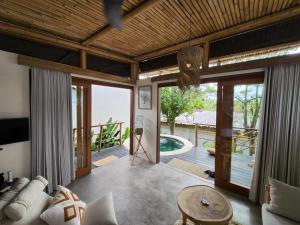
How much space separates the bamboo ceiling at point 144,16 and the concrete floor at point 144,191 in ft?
10.1

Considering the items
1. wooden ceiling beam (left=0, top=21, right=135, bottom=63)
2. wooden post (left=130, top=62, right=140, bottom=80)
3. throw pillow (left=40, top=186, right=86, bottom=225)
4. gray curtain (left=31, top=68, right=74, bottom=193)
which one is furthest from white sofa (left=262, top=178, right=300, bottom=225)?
wooden ceiling beam (left=0, top=21, right=135, bottom=63)

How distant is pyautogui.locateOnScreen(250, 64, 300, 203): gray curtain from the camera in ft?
7.57

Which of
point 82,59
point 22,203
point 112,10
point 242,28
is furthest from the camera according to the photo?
point 82,59

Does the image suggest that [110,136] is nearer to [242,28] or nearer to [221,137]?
[221,137]

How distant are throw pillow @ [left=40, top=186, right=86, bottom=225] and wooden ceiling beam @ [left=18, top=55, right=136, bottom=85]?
2.28m

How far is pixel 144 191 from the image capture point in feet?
10.2

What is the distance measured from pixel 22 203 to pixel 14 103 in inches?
71.2

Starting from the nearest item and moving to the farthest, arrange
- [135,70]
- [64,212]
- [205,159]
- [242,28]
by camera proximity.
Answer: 1. [64,212]
2. [242,28]
3. [135,70]
4. [205,159]

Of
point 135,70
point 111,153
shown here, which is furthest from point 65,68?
A: point 111,153

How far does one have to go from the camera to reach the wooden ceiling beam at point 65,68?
2.65 meters

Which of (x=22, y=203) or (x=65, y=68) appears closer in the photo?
(x=22, y=203)

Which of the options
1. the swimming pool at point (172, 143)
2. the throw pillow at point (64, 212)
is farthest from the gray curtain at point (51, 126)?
the swimming pool at point (172, 143)

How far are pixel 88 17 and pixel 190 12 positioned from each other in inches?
61.7

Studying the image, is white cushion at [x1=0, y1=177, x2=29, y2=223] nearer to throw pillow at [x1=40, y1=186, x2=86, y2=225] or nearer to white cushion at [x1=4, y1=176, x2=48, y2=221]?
white cushion at [x1=4, y1=176, x2=48, y2=221]
